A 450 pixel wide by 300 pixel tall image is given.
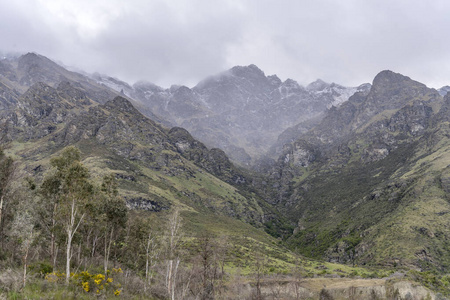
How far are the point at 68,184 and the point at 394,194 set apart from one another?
639ft

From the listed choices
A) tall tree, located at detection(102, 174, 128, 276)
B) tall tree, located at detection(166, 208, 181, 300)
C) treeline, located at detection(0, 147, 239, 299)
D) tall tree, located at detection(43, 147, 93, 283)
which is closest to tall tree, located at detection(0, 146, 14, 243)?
treeline, located at detection(0, 147, 239, 299)

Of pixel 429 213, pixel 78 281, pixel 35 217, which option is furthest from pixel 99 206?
pixel 429 213

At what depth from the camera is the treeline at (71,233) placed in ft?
81.6

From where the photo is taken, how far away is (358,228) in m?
167

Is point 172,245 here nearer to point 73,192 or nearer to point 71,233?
point 71,233

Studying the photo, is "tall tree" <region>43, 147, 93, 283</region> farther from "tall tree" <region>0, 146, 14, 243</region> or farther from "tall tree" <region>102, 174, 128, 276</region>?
"tall tree" <region>102, 174, 128, 276</region>

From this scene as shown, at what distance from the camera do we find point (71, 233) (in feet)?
103

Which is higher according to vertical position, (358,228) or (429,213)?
(429,213)

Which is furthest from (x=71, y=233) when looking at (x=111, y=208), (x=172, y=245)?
(x=172, y=245)

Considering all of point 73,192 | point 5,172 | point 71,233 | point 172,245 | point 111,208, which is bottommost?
point 172,245

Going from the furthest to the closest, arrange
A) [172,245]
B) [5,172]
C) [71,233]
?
[172,245] < [71,233] < [5,172]

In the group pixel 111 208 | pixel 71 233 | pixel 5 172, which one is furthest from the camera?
pixel 111 208

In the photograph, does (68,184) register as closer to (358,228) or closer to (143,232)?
(143,232)

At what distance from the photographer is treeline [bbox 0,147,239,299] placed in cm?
2487
